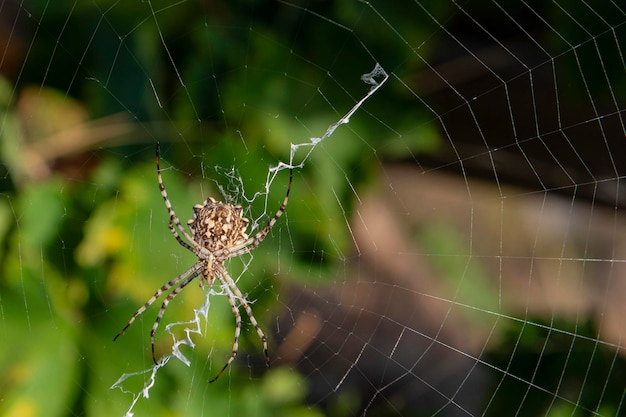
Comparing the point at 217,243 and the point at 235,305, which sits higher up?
the point at 217,243

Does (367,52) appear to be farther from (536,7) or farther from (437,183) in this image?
(437,183)

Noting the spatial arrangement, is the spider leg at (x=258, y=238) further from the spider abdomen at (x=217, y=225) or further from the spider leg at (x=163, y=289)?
the spider leg at (x=163, y=289)

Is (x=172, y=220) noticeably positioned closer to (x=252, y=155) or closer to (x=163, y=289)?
(x=163, y=289)

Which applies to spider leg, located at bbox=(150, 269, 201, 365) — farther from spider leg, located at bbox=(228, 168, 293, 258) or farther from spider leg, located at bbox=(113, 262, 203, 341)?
spider leg, located at bbox=(228, 168, 293, 258)

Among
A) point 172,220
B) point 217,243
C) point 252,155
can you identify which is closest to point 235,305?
point 217,243

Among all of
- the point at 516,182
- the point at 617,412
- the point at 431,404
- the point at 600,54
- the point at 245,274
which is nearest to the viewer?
the point at 617,412

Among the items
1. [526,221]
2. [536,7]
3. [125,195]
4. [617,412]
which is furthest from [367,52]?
[526,221]

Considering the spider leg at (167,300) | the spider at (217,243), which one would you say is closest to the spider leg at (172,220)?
the spider at (217,243)
